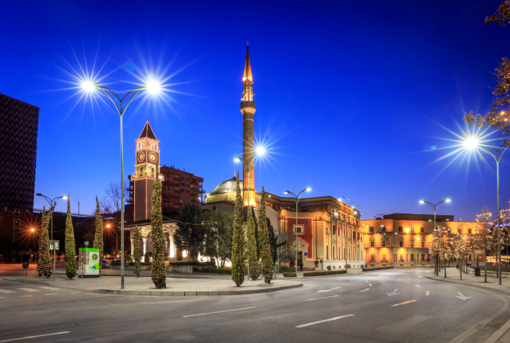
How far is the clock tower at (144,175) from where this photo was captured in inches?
3403

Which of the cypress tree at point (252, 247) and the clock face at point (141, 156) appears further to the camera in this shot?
the clock face at point (141, 156)

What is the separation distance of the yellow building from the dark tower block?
118575mm

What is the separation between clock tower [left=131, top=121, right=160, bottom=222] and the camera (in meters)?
86.4

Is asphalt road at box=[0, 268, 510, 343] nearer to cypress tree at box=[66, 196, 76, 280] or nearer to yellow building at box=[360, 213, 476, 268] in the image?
cypress tree at box=[66, 196, 76, 280]

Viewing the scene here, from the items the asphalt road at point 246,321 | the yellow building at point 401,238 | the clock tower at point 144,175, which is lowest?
the yellow building at point 401,238

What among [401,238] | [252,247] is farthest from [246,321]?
[401,238]

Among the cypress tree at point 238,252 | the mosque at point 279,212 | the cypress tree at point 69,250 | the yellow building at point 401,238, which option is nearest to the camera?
the cypress tree at point 238,252

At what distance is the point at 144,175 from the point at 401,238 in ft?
230

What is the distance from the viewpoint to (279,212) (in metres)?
69.6

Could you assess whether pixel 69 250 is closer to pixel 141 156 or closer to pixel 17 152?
pixel 141 156

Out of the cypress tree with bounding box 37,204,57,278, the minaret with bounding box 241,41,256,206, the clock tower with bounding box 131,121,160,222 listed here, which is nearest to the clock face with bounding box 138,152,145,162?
the clock tower with bounding box 131,121,160,222

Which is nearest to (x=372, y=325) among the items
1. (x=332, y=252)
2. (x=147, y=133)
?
(x=332, y=252)

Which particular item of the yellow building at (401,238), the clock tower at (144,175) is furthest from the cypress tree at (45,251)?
the yellow building at (401,238)

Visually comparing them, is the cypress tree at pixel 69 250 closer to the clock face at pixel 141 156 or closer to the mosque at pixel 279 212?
the mosque at pixel 279 212
